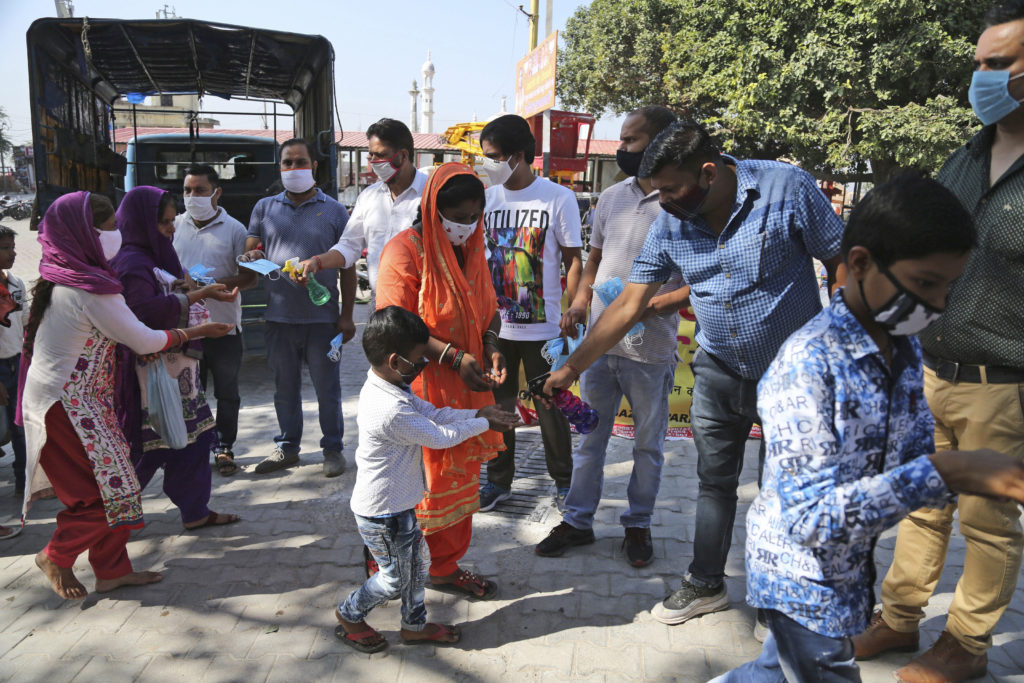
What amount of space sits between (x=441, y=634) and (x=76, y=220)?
7.69ft

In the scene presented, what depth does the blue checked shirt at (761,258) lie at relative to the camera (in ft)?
7.98

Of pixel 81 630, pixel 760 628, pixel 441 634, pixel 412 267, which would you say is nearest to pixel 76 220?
pixel 412 267

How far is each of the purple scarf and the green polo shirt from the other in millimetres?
3443

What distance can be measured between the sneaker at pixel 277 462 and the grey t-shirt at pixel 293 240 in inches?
36.2

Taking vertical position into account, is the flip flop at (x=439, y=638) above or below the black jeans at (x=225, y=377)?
below

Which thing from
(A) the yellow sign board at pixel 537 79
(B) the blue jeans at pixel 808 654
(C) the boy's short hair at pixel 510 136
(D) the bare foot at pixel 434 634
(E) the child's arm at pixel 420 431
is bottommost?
(D) the bare foot at pixel 434 634

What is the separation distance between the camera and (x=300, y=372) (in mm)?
4691

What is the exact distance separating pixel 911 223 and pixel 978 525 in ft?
5.40

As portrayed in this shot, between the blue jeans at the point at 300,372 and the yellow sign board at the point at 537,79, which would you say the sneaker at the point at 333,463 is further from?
the yellow sign board at the point at 537,79

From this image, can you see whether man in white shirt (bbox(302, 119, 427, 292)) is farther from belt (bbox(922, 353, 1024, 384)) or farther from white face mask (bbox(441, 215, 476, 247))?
belt (bbox(922, 353, 1024, 384))

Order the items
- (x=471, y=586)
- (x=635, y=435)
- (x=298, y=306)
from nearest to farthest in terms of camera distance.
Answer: (x=471, y=586) → (x=635, y=435) → (x=298, y=306)

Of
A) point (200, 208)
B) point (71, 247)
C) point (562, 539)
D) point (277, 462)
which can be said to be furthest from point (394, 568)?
point (200, 208)

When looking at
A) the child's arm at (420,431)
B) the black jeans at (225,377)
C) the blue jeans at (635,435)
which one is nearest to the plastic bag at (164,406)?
the black jeans at (225,377)

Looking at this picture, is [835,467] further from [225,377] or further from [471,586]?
[225,377]
